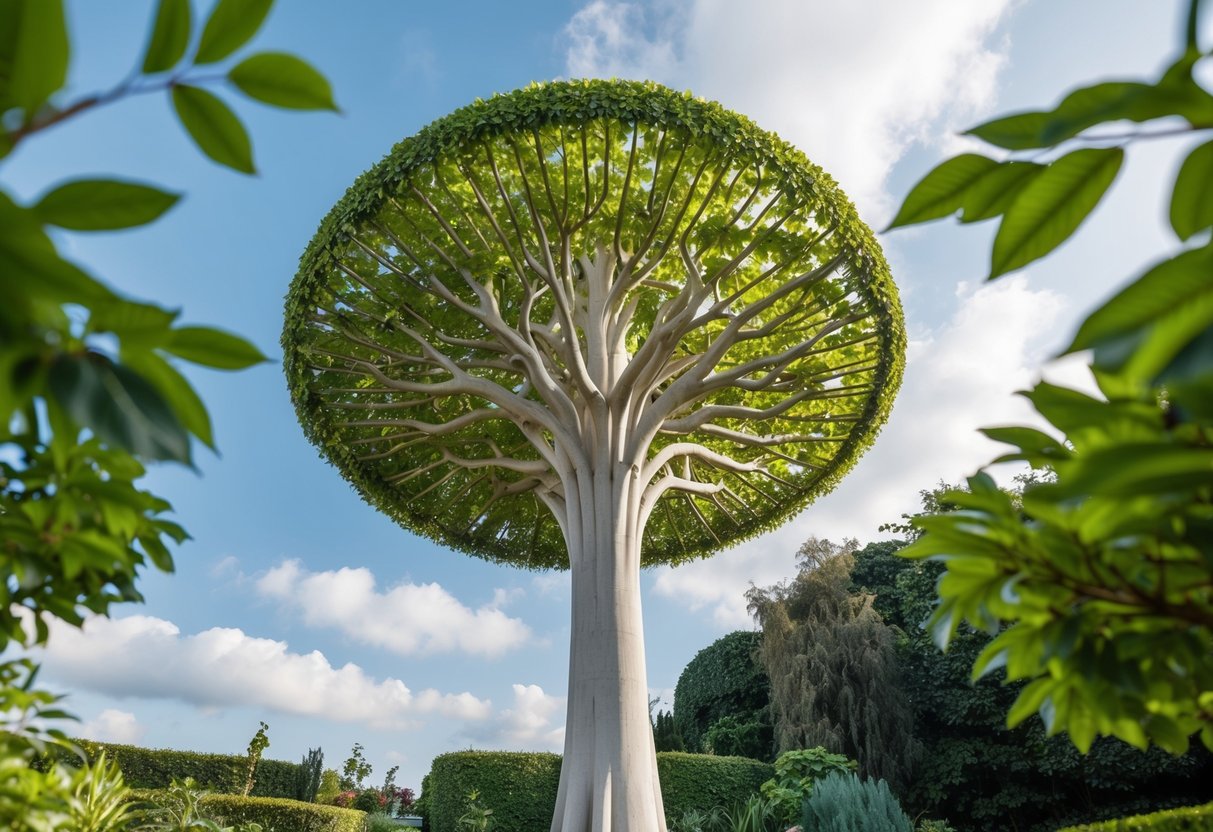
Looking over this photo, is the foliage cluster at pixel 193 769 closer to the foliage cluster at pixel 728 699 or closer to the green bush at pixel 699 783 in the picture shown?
the green bush at pixel 699 783

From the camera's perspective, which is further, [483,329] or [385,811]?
[385,811]

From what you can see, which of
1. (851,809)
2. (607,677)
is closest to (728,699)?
(851,809)

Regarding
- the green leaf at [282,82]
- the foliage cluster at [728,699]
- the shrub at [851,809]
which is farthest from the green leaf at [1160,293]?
the foliage cluster at [728,699]

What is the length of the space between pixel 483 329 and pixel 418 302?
141 centimetres

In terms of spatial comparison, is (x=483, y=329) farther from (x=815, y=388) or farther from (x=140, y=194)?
(x=140, y=194)

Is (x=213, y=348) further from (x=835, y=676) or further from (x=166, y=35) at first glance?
(x=835, y=676)

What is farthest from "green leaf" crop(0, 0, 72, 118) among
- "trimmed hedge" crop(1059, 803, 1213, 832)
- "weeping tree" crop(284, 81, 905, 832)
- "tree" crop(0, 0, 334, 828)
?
"trimmed hedge" crop(1059, 803, 1213, 832)

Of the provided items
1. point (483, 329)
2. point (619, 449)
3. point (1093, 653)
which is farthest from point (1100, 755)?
point (1093, 653)

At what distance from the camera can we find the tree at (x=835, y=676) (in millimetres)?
16453

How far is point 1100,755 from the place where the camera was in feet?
51.5

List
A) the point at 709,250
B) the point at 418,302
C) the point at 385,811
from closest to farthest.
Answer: the point at 709,250 → the point at 418,302 → the point at 385,811

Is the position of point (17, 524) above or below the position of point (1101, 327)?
above

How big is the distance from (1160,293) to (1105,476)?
168mm

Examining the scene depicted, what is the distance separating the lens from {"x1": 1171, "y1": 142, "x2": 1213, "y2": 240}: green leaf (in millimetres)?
915
